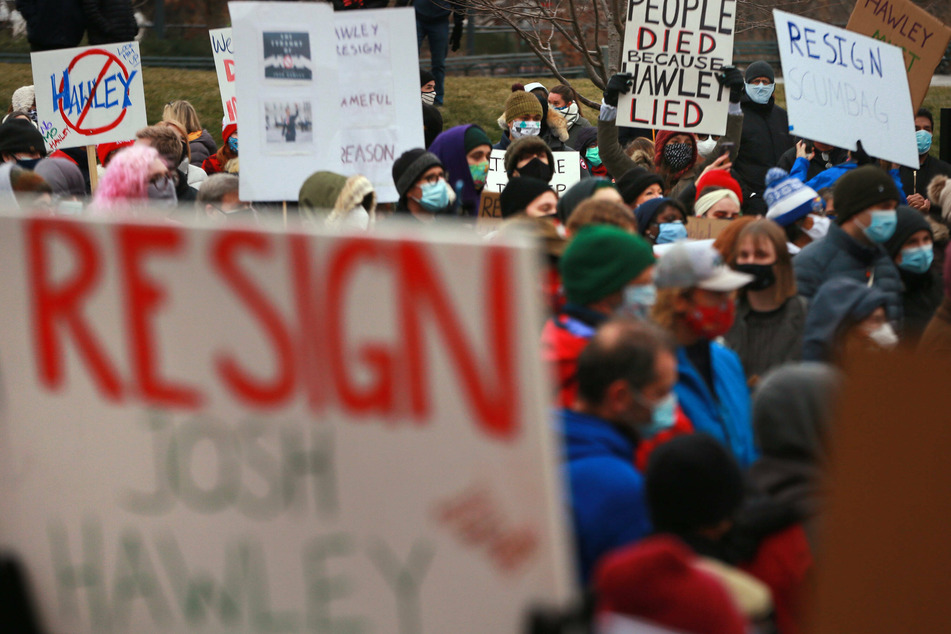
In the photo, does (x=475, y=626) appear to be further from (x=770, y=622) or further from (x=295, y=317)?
(x=770, y=622)

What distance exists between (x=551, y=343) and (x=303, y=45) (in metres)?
3.59

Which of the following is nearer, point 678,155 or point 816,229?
point 816,229

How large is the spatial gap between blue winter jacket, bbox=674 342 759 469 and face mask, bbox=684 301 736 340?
8cm

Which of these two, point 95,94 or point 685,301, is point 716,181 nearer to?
point 685,301

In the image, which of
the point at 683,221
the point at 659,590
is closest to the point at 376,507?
the point at 659,590

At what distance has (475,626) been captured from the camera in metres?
A: 1.78

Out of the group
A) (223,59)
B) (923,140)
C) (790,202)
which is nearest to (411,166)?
(790,202)

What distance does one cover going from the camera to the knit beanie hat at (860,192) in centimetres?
505

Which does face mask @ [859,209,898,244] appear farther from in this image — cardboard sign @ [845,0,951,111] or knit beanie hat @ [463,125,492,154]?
cardboard sign @ [845,0,951,111]

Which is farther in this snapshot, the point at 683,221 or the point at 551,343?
the point at 683,221

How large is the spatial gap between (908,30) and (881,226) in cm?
317

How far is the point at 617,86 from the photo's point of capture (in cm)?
730

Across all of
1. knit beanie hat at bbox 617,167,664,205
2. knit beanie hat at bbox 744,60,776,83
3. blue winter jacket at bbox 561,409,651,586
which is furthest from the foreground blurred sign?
knit beanie hat at bbox 744,60,776,83

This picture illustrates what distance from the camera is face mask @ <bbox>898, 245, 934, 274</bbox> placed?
516 centimetres
